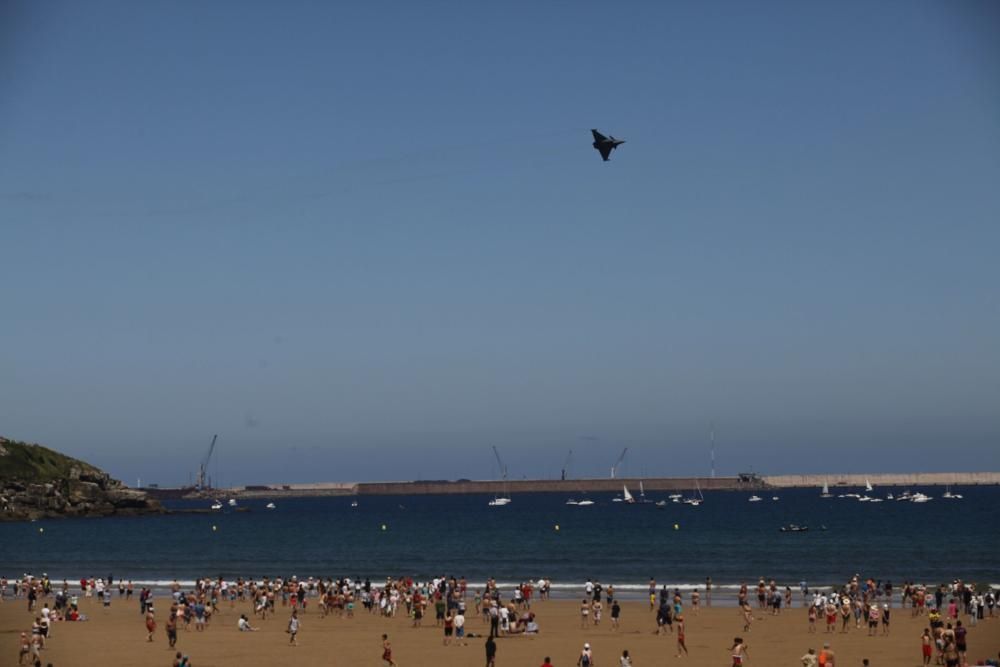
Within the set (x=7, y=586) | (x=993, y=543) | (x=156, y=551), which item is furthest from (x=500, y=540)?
(x=7, y=586)

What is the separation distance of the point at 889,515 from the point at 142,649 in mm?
157277

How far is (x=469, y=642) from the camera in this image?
44.7 m

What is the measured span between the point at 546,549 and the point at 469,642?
68.4m

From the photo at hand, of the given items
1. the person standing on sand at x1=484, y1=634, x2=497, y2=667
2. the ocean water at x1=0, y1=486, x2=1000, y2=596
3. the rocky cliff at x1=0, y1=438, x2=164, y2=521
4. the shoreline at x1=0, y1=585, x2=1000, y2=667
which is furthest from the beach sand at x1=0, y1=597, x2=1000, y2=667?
the rocky cliff at x1=0, y1=438, x2=164, y2=521

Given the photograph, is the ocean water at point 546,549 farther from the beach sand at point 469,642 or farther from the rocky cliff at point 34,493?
the beach sand at point 469,642

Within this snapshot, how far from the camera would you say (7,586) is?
226ft

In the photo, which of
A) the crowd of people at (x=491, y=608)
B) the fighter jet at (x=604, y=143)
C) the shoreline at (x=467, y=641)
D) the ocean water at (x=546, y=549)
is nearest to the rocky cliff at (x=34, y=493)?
the ocean water at (x=546, y=549)

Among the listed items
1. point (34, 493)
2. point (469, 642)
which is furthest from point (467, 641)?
point (34, 493)

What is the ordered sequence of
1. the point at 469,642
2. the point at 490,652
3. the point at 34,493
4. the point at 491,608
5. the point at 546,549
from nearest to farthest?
the point at 490,652
the point at 469,642
the point at 491,608
the point at 546,549
the point at 34,493

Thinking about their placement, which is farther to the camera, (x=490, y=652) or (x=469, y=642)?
(x=469, y=642)

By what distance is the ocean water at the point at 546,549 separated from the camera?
8425cm

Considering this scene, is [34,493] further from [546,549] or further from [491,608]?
[491,608]

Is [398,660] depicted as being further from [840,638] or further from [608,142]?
[608,142]

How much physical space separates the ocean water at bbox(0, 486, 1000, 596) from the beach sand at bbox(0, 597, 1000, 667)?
17635mm
